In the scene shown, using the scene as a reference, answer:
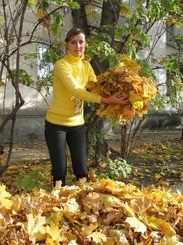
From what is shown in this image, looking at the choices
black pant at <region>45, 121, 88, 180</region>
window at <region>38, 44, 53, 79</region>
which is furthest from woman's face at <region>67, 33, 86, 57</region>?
window at <region>38, 44, 53, 79</region>

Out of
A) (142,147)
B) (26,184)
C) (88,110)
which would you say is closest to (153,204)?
(26,184)

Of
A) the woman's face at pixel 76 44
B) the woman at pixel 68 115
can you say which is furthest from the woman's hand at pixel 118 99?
the woman's face at pixel 76 44

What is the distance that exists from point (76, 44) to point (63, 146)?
92cm

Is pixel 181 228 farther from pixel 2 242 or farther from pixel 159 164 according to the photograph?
pixel 159 164

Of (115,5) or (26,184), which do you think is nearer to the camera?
(26,184)

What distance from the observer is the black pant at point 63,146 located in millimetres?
3793

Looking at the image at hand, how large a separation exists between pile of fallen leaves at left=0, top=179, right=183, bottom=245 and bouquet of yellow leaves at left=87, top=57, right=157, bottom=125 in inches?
37.8

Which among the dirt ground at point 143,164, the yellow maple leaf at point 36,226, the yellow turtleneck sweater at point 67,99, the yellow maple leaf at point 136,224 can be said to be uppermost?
the yellow turtleneck sweater at point 67,99

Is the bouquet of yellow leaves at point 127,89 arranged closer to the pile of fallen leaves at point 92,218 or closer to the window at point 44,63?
the pile of fallen leaves at point 92,218

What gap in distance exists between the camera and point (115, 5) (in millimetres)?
5953

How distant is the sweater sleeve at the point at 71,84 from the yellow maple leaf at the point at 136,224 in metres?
1.47

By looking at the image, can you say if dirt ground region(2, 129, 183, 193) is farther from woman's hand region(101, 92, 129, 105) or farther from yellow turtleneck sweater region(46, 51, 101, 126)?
woman's hand region(101, 92, 129, 105)

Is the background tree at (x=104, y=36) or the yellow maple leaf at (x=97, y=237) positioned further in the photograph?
the background tree at (x=104, y=36)

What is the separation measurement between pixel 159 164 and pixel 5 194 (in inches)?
224
